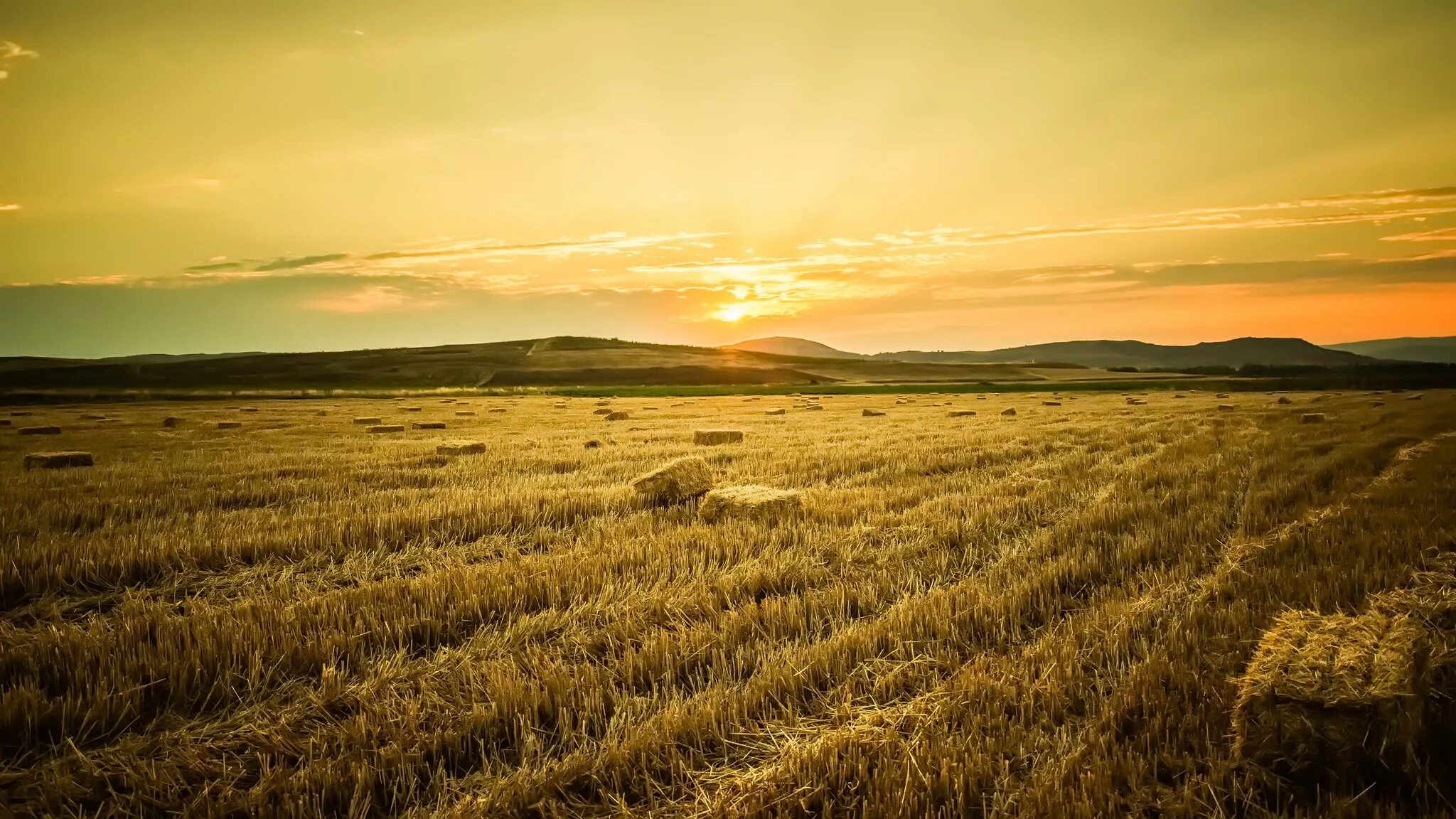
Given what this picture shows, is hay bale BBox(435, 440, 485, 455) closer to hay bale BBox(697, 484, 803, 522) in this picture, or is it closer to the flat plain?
the flat plain

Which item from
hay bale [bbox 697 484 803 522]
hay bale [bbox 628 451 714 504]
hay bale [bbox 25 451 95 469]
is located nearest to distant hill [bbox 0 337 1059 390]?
hay bale [bbox 25 451 95 469]

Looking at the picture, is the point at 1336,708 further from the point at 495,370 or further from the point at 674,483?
the point at 495,370

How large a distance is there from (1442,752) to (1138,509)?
602cm

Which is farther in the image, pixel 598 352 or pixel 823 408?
pixel 598 352

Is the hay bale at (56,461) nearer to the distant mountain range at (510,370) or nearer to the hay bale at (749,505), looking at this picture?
the hay bale at (749,505)

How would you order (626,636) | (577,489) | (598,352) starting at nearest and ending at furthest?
1. (626,636)
2. (577,489)
3. (598,352)

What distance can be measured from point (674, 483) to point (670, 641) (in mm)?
5444

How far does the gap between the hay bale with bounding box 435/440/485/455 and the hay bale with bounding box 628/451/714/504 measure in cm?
806

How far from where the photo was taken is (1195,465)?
40.4 feet

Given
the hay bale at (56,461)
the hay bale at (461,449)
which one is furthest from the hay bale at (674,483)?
the hay bale at (56,461)

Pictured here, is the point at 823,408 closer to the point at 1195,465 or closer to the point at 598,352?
the point at 1195,465

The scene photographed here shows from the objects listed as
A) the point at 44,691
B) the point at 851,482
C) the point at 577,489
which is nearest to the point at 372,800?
the point at 44,691

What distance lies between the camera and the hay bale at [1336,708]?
2.91 metres

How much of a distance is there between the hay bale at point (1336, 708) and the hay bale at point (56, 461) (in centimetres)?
2039
